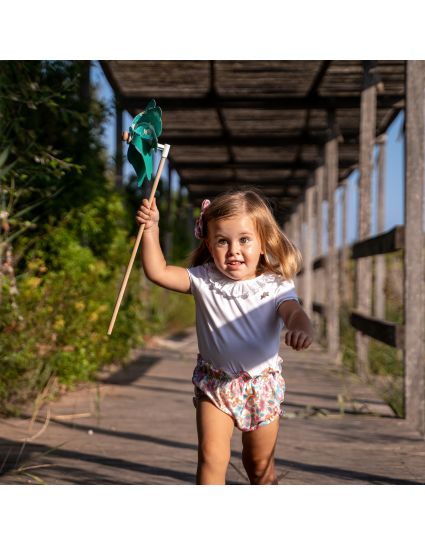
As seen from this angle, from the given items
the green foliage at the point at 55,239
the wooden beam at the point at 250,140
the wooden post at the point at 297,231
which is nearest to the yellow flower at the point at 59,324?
the green foliage at the point at 55,239

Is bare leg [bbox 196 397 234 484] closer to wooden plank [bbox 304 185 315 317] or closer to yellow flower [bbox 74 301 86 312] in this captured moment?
yellow flower [bbox 74 301 86 312]

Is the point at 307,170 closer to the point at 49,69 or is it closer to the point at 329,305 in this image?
the point at 329,305

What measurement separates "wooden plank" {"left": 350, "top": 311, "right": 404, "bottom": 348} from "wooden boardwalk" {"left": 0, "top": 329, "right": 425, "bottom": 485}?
52cm

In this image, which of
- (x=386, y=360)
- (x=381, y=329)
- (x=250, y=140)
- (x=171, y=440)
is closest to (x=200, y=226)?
(x=171, y=440)

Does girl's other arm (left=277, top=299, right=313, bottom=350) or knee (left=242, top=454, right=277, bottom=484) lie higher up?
girl's other arm (left=277, top=299, right=313, bottom=350)

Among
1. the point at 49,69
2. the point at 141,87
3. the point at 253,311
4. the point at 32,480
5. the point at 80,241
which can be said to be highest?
the point at 141,87

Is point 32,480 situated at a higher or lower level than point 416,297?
lower

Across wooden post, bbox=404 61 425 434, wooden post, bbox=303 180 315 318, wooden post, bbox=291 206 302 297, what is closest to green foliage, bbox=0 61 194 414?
wooden post, bbox=404 61 425 434

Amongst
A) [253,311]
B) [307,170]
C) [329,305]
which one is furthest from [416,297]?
[307,170]

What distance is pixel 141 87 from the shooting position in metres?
10.0

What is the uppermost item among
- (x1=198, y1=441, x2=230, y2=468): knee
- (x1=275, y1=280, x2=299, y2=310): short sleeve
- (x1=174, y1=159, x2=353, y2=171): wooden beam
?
(x1=174, y1=159, x2=353, y2=171): wooden beam

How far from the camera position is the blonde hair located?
3.21 m

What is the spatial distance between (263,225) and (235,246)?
0.44 ft
